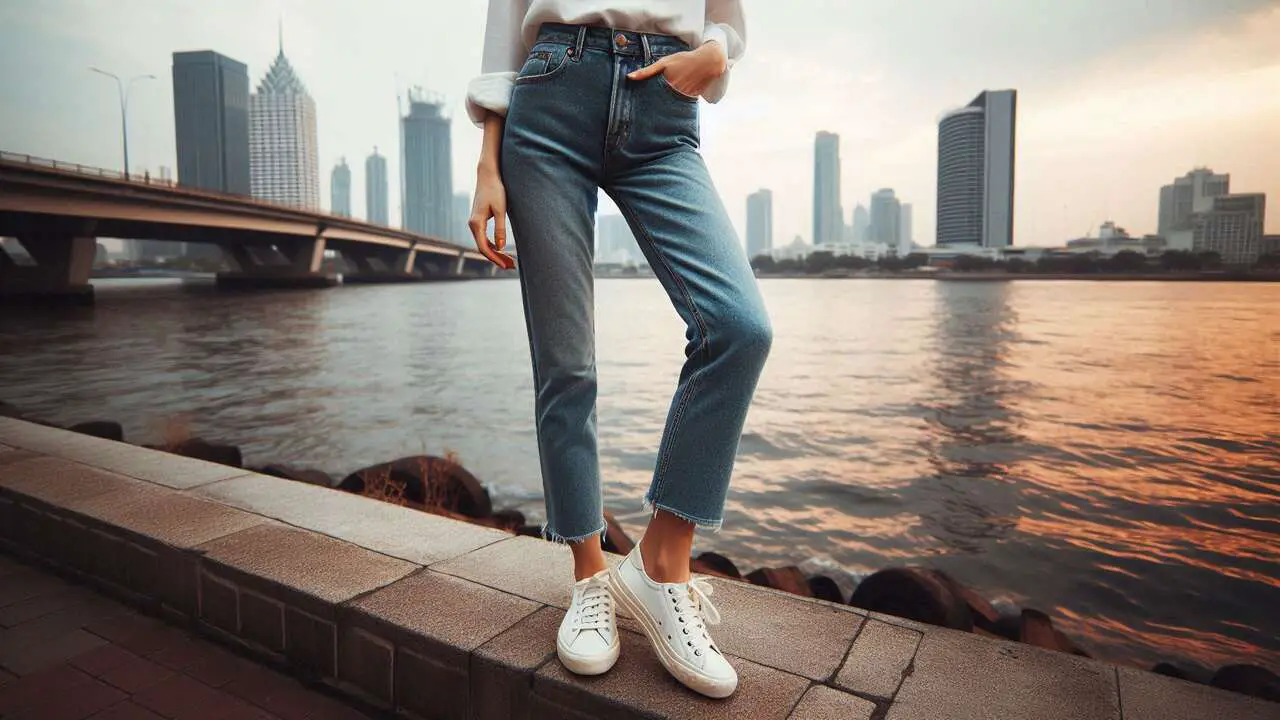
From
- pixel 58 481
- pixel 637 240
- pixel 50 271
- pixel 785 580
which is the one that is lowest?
pixel 785 580

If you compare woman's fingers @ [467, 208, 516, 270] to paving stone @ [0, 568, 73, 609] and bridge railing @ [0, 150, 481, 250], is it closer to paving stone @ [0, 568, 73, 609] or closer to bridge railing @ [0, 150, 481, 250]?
paving stone @ [0, 568, 73, 609]

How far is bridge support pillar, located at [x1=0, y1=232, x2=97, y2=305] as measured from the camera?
1093 inches

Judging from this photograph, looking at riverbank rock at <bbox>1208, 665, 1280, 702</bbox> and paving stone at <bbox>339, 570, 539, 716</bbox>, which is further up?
paving stone at <bbox>339, 570, 539, 716</bbox>

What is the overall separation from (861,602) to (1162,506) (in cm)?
492

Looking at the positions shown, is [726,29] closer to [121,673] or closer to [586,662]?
[586,662]

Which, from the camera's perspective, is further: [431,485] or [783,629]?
[431,485]

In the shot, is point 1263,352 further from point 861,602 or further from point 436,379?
point 861,602

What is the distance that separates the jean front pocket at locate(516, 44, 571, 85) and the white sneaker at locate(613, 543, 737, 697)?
1004 millimetres

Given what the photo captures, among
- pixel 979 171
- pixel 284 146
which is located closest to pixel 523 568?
pixel 979 171

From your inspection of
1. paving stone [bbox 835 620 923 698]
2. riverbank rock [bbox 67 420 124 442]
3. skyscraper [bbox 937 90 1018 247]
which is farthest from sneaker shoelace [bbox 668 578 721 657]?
skyscraper [bbox 937 90 1018 247]

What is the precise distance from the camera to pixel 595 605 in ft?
5.04

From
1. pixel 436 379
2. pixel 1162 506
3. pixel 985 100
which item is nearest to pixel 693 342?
pixel 1162 506

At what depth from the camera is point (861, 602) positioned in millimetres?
2574

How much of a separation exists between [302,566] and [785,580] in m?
1.80
